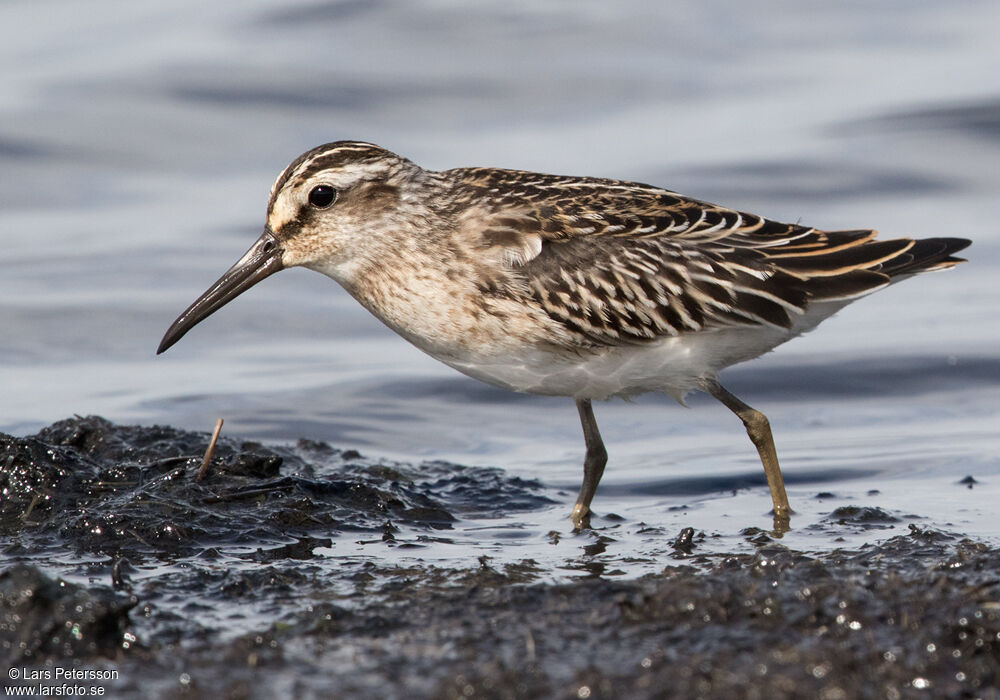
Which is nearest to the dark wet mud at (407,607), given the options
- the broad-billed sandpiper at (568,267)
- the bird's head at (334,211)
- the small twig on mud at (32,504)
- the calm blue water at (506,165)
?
the small twig on mud at (32,504)

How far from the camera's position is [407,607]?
6.23 meters

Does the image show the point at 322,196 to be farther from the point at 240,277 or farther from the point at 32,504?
the point at 32,504

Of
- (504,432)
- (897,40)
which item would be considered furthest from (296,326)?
(897,40)

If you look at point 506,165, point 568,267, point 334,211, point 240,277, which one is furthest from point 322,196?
point 506,165

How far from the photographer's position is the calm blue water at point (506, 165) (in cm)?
1118

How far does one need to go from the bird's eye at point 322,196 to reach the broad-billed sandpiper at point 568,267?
0.04 feet

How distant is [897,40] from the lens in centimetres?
1938

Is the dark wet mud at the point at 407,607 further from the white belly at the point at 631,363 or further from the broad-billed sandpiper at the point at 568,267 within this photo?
the broad-billed sandpiper at the point at 568,267

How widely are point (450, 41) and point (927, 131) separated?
6.70m

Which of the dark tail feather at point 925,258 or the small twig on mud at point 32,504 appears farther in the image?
the dark tail feather at point 925,258

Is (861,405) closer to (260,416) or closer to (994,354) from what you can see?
(994,354)

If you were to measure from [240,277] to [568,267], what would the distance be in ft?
6.99

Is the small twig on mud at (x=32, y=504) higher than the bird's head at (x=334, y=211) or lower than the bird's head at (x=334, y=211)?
lower

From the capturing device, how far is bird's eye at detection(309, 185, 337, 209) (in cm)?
839
